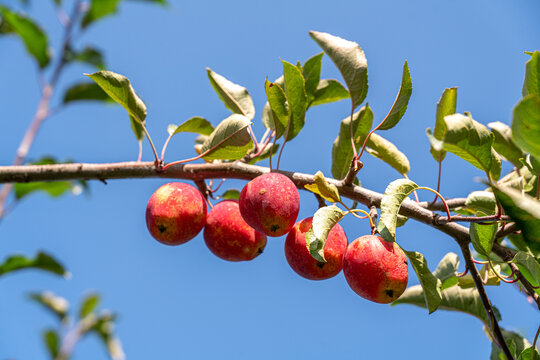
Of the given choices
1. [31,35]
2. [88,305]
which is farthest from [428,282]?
[88,305]

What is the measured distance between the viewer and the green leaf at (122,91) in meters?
1.69

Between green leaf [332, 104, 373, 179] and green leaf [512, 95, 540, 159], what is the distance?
2.58ft

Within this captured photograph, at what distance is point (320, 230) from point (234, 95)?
0.82m

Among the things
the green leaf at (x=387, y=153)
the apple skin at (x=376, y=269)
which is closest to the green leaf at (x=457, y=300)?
the green leaf at (x=387, y=153)

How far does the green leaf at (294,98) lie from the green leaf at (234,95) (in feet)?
0.94

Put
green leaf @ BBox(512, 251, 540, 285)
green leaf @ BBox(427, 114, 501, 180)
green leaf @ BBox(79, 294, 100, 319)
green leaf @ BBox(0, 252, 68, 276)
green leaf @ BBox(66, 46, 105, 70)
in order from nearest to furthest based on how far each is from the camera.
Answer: green leaf @ BBox(427, 114, 501, 180), green leaf @ BBox(512, 251, 540, 285), green leaf @ BBox(0, 252, 68, 276), green leaf @ BBox(66, 46, 105, 70), green leaf @ BBox(79, 294, 100, 319)

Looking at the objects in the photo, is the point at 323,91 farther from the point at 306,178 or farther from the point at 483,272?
the point at 483,272

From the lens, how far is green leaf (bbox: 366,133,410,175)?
6.32ft

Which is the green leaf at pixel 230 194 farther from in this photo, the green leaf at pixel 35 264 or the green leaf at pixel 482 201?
the green leaf at pixel 35 264

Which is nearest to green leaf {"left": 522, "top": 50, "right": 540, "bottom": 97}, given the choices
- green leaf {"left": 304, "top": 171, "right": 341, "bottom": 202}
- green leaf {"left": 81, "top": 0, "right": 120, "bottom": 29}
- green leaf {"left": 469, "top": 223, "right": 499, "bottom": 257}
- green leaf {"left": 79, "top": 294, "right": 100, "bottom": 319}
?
green leaf {"left": 469, "top": 223, "right": 499, "bottom": 257}

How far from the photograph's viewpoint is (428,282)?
1.48 m

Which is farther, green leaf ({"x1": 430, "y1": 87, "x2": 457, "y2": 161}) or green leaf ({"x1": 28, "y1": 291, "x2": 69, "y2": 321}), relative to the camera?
green leaf ({"x1": 28, "y1": 291, "x2": 69, "y2": 321})

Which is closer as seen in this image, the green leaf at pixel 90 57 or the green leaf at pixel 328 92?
the green leaf at pixel 328 92

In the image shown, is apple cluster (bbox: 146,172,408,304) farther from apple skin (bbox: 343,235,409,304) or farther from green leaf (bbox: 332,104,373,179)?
green leaf (bbox: 332,104,373,179)
